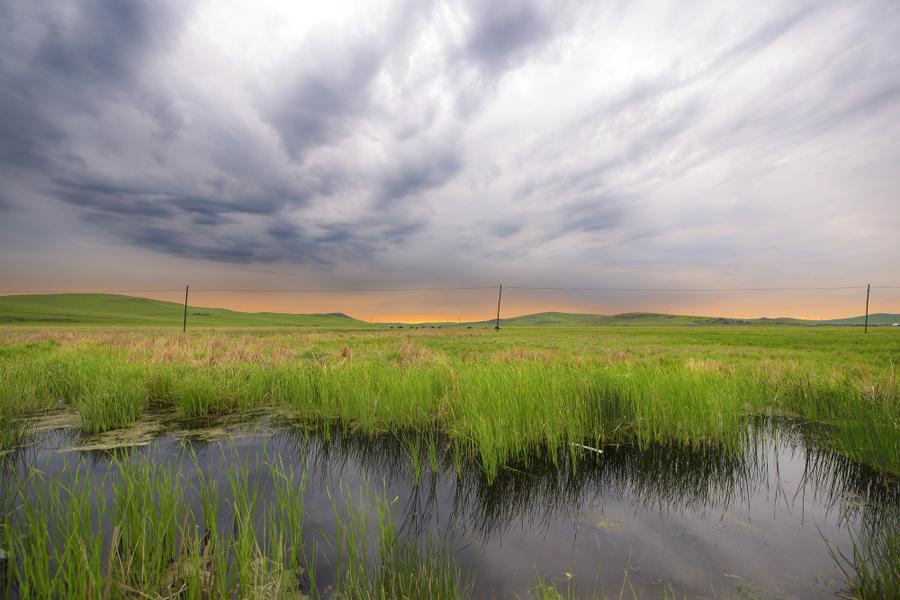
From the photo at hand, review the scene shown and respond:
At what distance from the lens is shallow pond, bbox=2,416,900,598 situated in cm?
273

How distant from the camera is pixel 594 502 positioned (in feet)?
12.5

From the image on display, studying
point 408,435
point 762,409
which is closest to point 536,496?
point 408,435

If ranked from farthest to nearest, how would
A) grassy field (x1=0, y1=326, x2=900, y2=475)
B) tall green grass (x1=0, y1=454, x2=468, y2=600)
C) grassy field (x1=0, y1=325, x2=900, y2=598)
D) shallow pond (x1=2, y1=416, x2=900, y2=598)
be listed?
grassy field (x1=0, y1=326, x2=900, y2=475), shallow pond (x1=2, y1=416, x2=900, y2=598), grassy field (x1=0, y1=325, x2=900, y2=598), tall green grass (x1=0, y1=454, x2=468, y2=600)

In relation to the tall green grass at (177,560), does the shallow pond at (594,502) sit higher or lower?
lower

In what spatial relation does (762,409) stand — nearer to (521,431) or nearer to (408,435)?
(521,431)

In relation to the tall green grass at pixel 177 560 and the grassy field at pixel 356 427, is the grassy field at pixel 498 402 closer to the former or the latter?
the grassy field at pixel 356 427

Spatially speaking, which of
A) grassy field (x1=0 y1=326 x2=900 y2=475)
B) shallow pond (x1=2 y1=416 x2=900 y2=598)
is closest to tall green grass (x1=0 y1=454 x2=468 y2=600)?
shallow pond (x1=2 y1=416 x2=900 y2=598)

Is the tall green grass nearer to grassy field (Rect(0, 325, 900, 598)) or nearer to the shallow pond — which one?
grassy field (Rect(0, 325, 900, 598))

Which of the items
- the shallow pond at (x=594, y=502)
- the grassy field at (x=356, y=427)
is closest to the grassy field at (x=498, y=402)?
the grassy field at (x=356, y=427)

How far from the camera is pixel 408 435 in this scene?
5.80 metres

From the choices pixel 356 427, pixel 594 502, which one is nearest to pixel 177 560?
pixel 594 502

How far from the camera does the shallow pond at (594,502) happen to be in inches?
107

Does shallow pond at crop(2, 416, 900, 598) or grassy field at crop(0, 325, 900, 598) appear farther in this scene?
shallow pond at crop(2, 416, 900, 598)

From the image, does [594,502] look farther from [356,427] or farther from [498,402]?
[356,427]
